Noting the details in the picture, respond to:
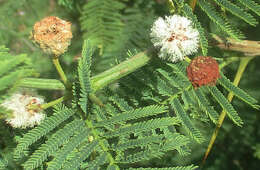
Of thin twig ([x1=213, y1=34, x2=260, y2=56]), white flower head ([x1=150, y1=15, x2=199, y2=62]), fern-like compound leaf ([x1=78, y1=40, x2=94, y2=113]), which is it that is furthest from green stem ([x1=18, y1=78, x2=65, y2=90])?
thin twig ([x1=213, y1=34, x2=260, y2=56])

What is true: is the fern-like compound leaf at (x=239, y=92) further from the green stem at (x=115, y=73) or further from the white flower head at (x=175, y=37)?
the green stem at (x=115, y=73)

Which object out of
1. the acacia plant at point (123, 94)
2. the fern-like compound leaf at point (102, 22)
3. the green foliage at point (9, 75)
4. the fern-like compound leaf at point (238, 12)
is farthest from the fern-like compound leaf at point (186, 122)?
the fern-like compound leaf at point (102, 22)

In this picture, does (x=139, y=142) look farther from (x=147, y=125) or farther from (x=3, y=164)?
(x=3, y=164)

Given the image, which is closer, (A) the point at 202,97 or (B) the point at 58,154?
(B) the point at 58,154

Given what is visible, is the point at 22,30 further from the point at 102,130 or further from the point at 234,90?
the point at 234,90

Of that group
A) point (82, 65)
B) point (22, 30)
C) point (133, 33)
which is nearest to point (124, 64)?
point (82, 65)

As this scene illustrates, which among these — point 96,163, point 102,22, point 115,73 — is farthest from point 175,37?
point 102,22
